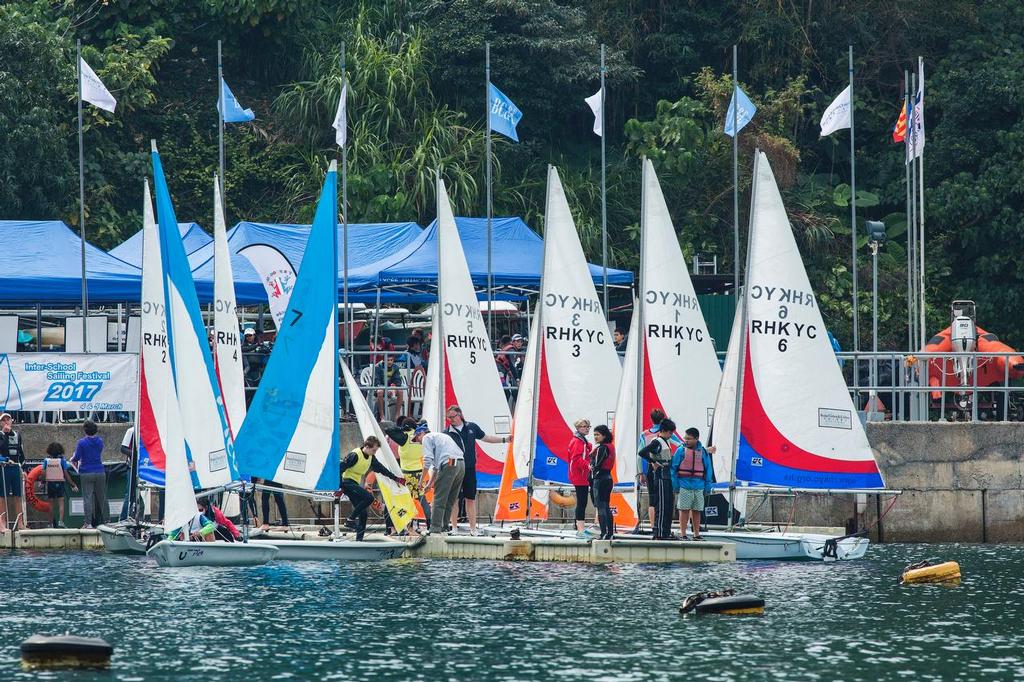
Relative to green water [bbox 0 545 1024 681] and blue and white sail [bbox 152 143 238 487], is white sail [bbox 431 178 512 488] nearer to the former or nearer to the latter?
green water [bbox 0 545 1024 681]

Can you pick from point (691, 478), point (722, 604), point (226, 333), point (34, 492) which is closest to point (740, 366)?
point (691, 478)

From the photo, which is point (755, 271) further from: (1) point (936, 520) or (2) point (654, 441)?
(1) point (936, 520)

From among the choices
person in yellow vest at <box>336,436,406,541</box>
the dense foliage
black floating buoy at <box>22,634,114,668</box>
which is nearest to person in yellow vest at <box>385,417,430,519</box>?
person in yellow vest at <box>336,436,406,541</box>

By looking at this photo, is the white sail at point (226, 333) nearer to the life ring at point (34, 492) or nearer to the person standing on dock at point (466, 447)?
the life ring at point (34, 492)

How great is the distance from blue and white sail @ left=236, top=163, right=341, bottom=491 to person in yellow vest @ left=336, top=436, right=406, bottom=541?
25cm

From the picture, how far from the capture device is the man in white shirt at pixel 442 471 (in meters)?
28.2

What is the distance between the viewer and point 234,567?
26.7 metres

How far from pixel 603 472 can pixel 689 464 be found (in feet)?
4.27

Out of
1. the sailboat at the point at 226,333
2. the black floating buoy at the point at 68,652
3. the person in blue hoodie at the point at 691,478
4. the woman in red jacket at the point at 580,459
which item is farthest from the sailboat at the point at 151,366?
the black floating buoy at the point at 68,652

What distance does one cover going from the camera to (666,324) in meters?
28.7

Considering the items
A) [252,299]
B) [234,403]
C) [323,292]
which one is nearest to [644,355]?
[323,292]

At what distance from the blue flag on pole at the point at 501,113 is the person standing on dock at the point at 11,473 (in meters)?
12.6

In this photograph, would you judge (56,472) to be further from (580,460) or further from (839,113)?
(839,113)

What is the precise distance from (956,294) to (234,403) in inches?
966
